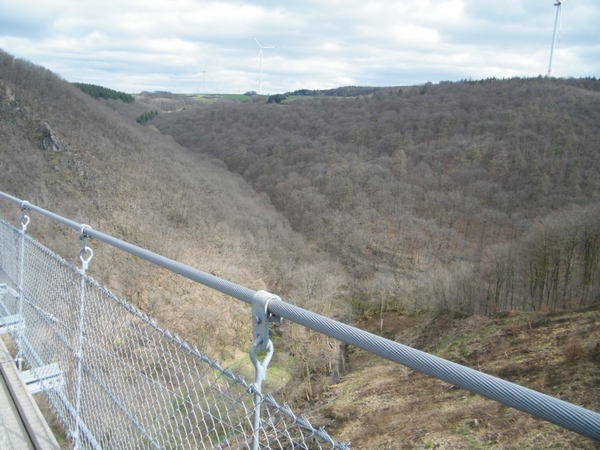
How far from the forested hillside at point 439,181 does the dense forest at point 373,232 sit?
1.07 ft

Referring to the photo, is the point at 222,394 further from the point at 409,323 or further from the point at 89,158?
the point at 89,158

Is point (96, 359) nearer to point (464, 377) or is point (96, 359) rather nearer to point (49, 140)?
point (464, 377)

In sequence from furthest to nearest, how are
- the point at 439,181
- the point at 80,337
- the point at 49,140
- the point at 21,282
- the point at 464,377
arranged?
the point at 439,181
the point at 49,140
the point at 21,282
the point at 80,337
the point at 464,377

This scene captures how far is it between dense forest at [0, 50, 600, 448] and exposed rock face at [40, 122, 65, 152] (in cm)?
14

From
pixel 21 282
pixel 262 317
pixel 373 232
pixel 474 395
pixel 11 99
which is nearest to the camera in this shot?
pixel 262 317

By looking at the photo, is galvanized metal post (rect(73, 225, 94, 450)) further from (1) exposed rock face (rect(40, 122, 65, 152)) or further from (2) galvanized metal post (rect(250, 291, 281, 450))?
(1) exposed rock face (rect(40, 122, 65, 152))

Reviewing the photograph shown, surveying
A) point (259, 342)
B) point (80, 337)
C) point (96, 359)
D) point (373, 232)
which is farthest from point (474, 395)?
point (373, 232)

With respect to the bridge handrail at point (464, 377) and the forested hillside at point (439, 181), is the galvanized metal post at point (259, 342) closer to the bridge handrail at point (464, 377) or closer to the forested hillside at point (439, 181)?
the bridge handrail at point (464, 377)

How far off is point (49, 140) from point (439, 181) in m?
59.7

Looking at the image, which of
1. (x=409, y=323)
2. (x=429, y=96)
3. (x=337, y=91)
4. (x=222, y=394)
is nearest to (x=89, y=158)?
(x=409, y=323)

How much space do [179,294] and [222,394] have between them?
32.7 meters

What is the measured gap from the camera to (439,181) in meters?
77.6

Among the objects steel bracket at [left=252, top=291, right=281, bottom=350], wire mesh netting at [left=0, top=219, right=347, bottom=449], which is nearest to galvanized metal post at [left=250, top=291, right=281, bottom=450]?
steel bracket at [left=252, top=291, right=281, bottom=350]

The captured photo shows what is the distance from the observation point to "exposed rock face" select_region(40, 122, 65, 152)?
1793 inches
